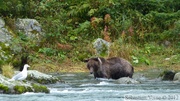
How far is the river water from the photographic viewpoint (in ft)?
40.3

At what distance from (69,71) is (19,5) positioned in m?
5.28

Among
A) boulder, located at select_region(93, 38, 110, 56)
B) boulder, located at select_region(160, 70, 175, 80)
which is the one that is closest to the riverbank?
boulder, located at select_region(93, 38, 110, 56)

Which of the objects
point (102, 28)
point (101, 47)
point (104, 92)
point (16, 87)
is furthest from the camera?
point (102, 28)

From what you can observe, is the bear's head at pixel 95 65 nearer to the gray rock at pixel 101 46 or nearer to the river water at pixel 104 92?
the river water at pixel 104 92

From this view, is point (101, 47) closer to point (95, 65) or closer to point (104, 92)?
point (95, 65)

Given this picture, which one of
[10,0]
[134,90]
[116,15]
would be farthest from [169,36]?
[134,90]

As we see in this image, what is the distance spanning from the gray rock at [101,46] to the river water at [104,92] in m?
4.76

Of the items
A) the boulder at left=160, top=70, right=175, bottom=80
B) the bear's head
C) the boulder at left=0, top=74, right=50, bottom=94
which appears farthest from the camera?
the bear's head

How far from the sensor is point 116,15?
2541cm

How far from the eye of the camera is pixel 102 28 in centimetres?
2475

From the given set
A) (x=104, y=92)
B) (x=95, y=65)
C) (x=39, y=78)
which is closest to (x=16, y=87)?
(x=104, y=92)

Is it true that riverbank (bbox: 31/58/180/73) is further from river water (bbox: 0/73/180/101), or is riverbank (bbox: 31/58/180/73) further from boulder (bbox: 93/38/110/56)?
river water (bbox: 0/73/180/101)

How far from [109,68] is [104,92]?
189 inches

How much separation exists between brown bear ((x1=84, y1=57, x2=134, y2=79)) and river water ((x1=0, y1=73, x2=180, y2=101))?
2.50 feet
